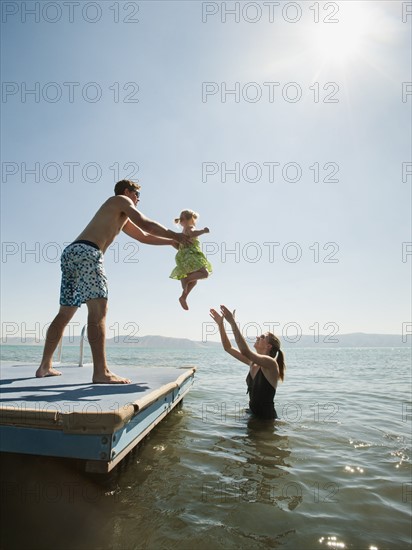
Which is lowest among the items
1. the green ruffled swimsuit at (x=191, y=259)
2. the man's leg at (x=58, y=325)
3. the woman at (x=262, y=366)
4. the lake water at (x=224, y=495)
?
the lake water at (x=224, y=495)

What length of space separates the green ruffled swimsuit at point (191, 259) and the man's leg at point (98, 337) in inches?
63.5

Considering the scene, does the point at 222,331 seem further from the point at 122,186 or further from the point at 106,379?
the point at 122,186

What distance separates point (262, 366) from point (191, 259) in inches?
81.6

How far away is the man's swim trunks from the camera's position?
4.05 metres

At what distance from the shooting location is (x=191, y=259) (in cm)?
532

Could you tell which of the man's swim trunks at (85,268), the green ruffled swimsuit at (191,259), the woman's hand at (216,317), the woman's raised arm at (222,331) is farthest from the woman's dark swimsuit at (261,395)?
the man's swim trunks at (85,268)

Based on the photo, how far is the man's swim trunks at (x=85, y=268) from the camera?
405 cm

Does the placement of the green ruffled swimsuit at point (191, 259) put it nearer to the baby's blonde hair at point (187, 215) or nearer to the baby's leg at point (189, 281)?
the baby's leg at point (189, 281)

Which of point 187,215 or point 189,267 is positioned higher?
point 187,215

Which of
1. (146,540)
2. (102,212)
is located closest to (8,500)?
(146,540)

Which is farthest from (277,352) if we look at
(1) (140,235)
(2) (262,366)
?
(1) (140,235)

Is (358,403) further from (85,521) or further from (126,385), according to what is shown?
(85,521)

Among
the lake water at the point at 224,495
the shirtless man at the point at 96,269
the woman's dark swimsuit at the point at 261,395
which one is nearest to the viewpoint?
the lake water at the point at 224,495

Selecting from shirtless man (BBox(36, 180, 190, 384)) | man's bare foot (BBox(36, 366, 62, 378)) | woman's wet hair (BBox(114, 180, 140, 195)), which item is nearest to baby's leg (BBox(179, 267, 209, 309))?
shirtless man (BBox(36, 180, 190, 384))
